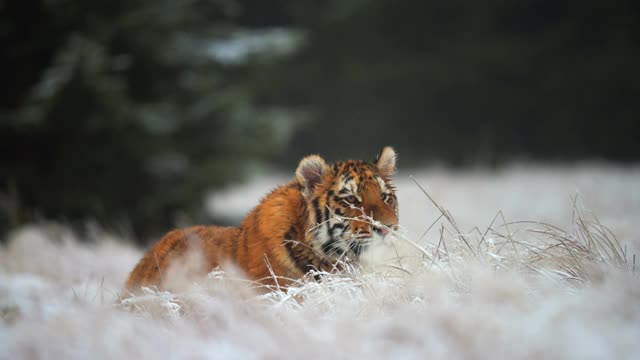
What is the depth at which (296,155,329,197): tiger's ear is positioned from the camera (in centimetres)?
307

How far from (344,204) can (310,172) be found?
229 millimetres

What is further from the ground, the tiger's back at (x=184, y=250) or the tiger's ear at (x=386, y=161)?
the tiger's ear at (x=386, y=161)

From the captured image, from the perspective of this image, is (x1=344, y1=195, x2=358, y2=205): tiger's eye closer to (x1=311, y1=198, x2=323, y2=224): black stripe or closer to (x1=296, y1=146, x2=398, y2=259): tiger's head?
(x1=296, y1=146, x2=398, y2=259): tiger's head

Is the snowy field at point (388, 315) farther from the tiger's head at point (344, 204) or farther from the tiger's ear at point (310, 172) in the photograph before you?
the tiger's ear at point (310, 172)

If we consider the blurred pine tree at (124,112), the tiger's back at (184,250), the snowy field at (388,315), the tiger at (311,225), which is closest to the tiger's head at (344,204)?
the tiger at (311,225)

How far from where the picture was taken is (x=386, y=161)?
326cm

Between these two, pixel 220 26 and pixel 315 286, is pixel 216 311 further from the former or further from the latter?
pixel 220 26

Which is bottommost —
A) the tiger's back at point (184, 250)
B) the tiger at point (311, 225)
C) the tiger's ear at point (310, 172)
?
the tiger's back at point (184, 250)

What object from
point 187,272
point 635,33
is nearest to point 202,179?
point 187,272

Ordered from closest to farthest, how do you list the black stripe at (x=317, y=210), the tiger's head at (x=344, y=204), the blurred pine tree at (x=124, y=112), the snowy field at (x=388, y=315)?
the snowy field at (x=388, y=315), the tiger's head at (x=344, y=204), the black stripe at (x=317, y=210), the blurred pine tree at (x=124, y=112)

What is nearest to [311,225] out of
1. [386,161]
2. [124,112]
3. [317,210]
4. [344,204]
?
[317,210]

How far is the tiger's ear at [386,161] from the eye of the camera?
128 inches

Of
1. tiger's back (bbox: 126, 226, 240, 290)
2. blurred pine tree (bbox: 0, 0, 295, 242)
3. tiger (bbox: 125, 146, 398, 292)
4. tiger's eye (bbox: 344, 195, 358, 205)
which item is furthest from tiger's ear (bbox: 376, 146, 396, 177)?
blurred pine tree (bbox: 0, 0, 295, 242)

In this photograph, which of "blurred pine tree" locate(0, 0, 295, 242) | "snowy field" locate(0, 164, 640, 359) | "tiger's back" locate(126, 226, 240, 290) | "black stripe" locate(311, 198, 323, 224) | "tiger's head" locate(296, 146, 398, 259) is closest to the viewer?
"snowy field" locate(0, 164, 640, 359)
